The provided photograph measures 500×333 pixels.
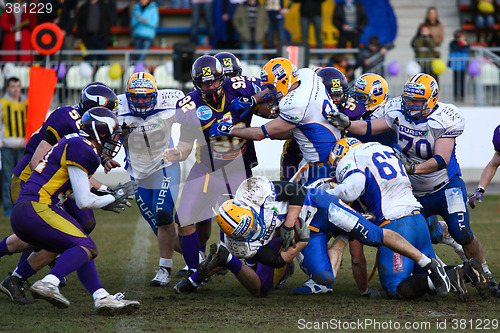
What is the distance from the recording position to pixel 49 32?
A: 10.6 meters

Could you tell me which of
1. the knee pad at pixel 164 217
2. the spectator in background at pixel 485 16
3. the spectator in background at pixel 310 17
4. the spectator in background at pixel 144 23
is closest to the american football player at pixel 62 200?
the knee pad at pixel 164 217

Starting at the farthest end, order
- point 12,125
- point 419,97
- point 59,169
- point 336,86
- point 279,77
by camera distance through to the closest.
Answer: point 12,125 < point 336,86 < point 279,77 < point 419,97 < point 59,169

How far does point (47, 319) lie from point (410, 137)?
339 centimetres

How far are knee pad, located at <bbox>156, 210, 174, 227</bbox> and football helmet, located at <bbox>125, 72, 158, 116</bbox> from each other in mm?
970

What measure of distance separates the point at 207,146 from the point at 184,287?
143 centimetres

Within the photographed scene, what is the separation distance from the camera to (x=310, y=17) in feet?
46.4

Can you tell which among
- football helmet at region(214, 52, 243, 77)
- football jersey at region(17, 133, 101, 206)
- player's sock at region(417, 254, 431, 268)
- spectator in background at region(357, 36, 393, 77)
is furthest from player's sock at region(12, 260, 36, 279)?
spectator in background at region(357, 36, 393, 77)

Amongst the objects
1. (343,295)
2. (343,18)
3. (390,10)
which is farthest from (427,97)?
(390,10)

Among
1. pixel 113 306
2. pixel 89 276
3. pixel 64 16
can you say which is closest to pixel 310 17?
pixel 64 16

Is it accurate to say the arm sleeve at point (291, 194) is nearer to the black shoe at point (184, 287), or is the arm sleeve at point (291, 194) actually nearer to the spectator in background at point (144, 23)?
the black shoe at point (184, 287)

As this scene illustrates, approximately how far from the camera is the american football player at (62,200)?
506 cm

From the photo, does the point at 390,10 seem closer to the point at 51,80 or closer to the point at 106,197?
the point at 51,80

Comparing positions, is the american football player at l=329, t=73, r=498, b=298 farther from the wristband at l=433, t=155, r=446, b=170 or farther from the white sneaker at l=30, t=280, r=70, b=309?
the white sneaker at l=30, t=280, r=70, b=309

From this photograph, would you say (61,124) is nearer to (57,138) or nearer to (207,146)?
(57,138)
